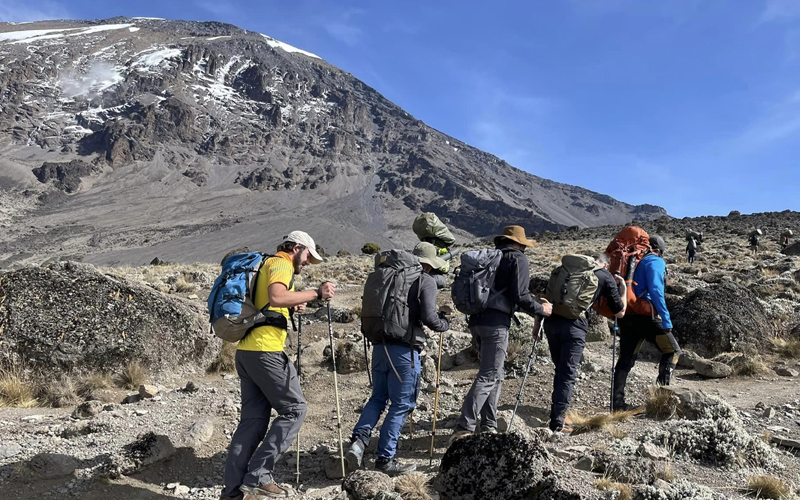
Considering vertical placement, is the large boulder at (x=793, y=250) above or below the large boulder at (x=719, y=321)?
above

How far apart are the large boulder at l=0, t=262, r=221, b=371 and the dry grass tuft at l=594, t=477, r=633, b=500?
17.1ft

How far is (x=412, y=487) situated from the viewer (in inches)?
126

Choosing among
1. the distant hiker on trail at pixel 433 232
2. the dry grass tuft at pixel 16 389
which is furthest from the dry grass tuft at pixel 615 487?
the dry grass tuft at pixel 16 389

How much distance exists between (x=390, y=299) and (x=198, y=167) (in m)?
143

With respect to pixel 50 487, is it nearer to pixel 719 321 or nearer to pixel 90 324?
pixel 90 324

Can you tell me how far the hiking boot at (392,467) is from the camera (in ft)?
12.5

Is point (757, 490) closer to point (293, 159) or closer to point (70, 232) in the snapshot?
point (70, 232)

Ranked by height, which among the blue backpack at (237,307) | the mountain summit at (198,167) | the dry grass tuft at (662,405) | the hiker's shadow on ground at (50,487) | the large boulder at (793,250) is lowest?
the hiker's shadow on ground at (50,487)

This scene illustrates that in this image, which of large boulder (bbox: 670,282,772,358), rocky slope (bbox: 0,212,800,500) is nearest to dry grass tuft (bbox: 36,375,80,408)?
rocky slope (bbox: 0,212,800,500)

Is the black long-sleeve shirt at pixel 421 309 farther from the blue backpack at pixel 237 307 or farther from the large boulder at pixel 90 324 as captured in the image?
the large boulder at pixel 90 324

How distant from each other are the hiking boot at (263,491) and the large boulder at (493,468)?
1.13 m

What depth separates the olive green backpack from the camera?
449 centimetres

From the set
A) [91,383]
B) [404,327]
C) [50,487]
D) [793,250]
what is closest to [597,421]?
[404,327]

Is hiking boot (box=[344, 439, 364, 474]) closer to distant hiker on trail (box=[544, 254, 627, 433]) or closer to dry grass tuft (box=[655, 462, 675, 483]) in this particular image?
distant hiker on trail (box=[544, 254, 627, 433])
